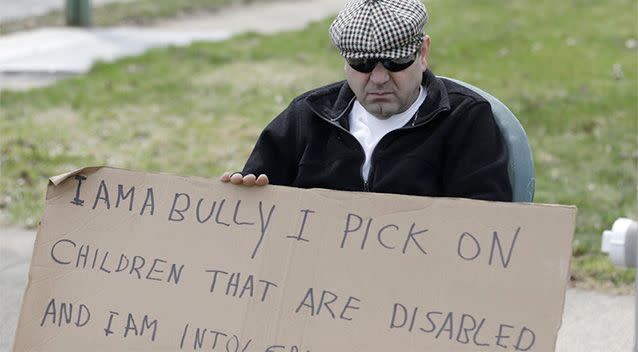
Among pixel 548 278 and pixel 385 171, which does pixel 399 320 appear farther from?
pixel 385 171

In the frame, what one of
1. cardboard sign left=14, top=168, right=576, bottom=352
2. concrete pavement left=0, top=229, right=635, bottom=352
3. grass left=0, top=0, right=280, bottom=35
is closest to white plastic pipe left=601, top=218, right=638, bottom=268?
cardboard sign left=14, top=168, right=576, bottom=352

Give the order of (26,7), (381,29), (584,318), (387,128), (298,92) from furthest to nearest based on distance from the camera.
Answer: (26,7) < (298,92) < (584,318) < (387,128) < (381,29)

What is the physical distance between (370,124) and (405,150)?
140 millimetres

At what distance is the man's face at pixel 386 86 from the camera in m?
3.21

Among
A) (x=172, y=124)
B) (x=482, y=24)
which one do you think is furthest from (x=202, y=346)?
(x=482, y=24)

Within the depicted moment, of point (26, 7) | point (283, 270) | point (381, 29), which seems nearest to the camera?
point (283, 270)

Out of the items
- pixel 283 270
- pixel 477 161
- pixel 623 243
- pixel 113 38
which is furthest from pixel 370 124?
pixel 113 38

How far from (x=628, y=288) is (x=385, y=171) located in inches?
81.1

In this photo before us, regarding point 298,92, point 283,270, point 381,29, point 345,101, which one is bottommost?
point 298,92

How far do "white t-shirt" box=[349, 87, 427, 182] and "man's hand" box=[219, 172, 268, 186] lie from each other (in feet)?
1.52

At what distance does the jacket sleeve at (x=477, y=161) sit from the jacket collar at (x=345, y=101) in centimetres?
8

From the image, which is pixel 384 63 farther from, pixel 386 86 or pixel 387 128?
pixel 387 128

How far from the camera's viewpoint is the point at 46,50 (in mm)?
10188

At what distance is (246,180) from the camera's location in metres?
2.98
